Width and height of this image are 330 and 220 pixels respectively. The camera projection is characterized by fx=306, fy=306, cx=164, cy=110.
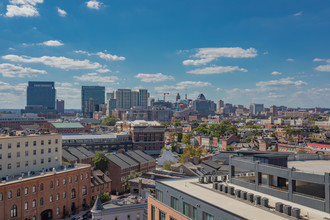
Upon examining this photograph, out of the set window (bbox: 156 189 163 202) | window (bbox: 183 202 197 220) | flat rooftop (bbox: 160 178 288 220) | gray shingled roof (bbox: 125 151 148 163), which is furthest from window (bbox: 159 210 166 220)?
gray shingled roof (bbox: 125 151 148 163)

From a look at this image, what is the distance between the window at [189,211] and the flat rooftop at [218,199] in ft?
3.78

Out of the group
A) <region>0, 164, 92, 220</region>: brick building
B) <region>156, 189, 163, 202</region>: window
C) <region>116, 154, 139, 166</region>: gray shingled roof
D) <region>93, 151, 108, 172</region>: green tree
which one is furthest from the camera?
<region>116, 154, 139, 166</region>: gray shingled roof

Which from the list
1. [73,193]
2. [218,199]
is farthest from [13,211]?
[218,199]

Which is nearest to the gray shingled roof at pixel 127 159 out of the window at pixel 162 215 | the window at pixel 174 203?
the window at pixel 162 215

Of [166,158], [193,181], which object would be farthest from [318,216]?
[166,158]

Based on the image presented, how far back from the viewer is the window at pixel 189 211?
2871 cm

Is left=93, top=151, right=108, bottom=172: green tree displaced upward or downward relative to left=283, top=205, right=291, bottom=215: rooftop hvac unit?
downward

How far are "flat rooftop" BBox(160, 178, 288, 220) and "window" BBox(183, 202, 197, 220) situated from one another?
1.15 metres

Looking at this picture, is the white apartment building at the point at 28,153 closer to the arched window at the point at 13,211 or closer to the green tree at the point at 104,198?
the arched window at the point at 13,211

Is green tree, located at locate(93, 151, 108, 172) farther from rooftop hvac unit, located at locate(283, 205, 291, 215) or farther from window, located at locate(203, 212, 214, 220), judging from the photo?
rooftop hvac unit, located at locate(283, 205, 291, 215)

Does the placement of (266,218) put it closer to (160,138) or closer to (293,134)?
(160,138)

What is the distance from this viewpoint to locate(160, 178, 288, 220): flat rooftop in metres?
24.1

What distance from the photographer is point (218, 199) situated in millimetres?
28703

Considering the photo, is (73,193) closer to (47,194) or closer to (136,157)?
(47,194)
